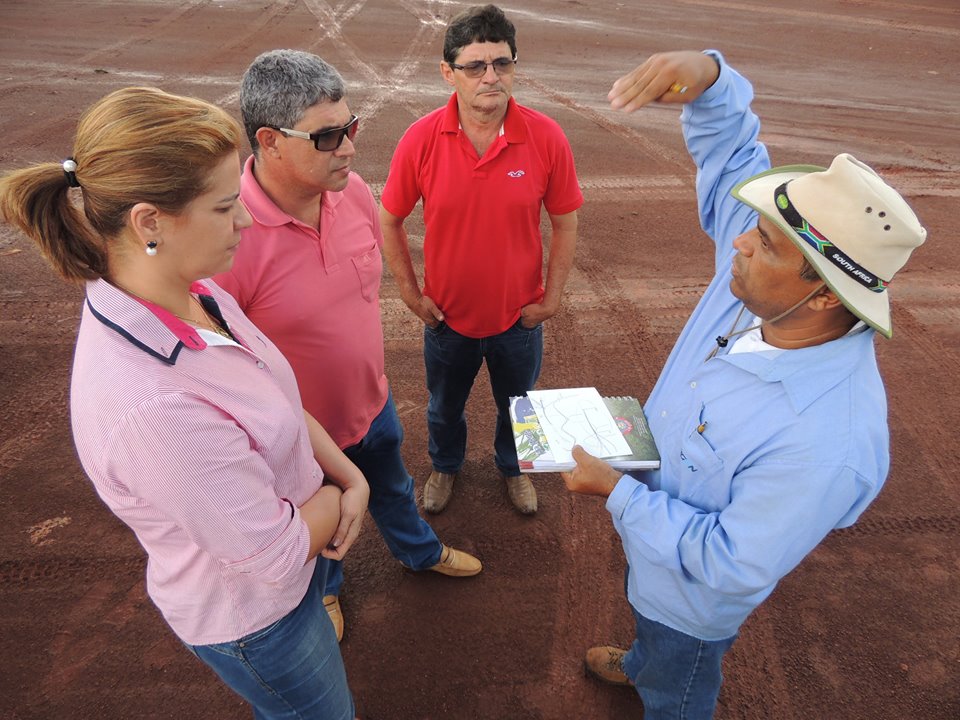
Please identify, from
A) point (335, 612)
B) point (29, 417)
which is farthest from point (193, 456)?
point (29, 417)

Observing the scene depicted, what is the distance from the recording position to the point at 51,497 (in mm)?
3918

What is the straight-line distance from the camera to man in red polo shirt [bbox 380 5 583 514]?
3.26m

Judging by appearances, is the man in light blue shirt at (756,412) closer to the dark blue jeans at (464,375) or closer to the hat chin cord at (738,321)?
the hat chin cord at (738,321)

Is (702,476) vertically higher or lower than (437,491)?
higher

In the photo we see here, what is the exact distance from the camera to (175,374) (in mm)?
1572

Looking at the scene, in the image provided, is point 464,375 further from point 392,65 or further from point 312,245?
point 392,65

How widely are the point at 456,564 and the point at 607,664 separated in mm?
928

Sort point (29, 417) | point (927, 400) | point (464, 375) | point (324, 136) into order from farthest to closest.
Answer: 1. point (927, 400)
2. point (29, 417)
3. point (464, 375)
4. point (324, 136)

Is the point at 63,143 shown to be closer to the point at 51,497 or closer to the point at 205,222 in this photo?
the point at 51,497

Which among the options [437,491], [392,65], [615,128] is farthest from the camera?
[392,65]

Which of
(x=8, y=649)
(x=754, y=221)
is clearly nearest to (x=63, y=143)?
(x=8, y=649)

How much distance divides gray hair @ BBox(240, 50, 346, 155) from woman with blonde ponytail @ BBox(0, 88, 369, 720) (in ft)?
2.13

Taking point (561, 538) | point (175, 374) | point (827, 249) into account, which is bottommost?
point (561, 538)

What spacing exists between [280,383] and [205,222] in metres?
0.52
